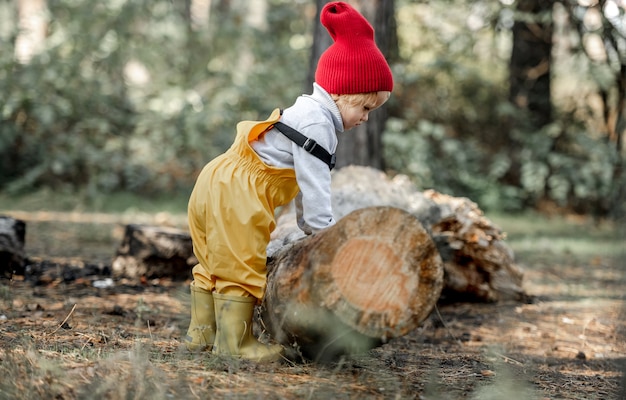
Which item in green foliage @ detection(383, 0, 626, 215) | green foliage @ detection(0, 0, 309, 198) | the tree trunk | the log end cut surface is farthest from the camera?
the tree trunk

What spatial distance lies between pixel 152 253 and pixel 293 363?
2.64 metres

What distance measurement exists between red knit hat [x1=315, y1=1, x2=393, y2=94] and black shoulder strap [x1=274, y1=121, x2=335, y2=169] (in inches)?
10.9

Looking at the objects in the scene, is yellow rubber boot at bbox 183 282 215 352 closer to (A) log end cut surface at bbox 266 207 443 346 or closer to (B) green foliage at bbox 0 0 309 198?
(A) log end cut surface at bbox 266 207 443 346

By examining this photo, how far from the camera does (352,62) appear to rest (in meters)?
3.09

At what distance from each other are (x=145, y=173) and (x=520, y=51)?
264 inches

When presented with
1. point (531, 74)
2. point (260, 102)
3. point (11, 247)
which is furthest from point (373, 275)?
point (531, 74)

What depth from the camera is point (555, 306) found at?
5457 mm

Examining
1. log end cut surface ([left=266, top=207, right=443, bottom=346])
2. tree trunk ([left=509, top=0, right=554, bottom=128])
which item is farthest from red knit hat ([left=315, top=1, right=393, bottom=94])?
tree trunk ([left=509, top=0, right=554, bottom=128])

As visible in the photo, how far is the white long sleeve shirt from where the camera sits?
3000mm

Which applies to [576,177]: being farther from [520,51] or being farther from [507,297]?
[507,297]

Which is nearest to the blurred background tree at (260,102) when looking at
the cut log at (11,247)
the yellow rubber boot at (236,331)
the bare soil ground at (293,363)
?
the bare soil ground at (293,363)

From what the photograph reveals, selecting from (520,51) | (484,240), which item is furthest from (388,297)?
(520,51)

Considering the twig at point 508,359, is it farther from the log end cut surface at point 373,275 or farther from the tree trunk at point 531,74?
the tree trunk at point 531,74

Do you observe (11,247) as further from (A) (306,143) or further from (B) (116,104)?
(B) (116,104)
